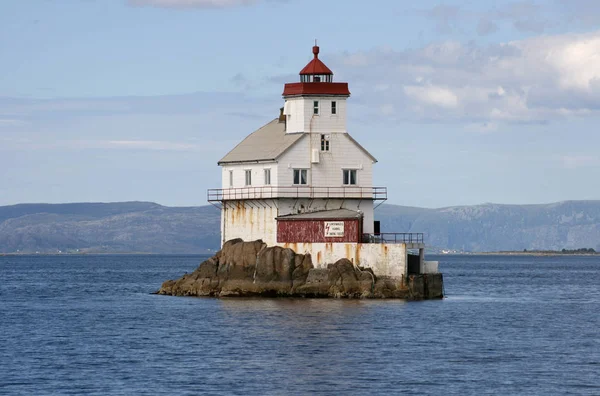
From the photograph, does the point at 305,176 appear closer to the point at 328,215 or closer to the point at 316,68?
the point at 328,215

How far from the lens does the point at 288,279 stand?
224 feet

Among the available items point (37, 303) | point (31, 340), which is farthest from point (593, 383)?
point (37, 303)

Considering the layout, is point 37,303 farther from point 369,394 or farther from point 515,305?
point 369,394

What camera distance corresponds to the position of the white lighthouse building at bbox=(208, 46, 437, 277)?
7119 cm

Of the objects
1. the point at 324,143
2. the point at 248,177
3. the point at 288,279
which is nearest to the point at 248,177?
the point at 248,177

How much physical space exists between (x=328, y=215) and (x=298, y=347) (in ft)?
70.6

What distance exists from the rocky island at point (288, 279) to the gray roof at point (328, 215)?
2003mm

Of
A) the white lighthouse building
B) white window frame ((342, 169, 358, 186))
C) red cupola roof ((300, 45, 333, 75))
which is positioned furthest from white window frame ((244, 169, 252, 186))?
red cupola roof ((300, 45, 333, 75))

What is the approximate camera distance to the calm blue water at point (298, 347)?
39.9 meters

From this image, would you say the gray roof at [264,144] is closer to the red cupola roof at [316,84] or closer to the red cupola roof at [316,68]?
the red cupola roof at [316,84]

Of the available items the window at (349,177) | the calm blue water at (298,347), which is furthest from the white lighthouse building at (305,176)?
the calm blue water at (298,347)

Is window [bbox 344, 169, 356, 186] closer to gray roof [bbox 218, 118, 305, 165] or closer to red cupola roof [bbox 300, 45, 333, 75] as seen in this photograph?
gray roof [bbox 218, 118, 305, 165]

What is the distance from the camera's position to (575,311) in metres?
70.2

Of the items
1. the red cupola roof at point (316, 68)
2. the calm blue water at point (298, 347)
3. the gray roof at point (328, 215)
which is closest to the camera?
the calm blue water at point (298, 347)
